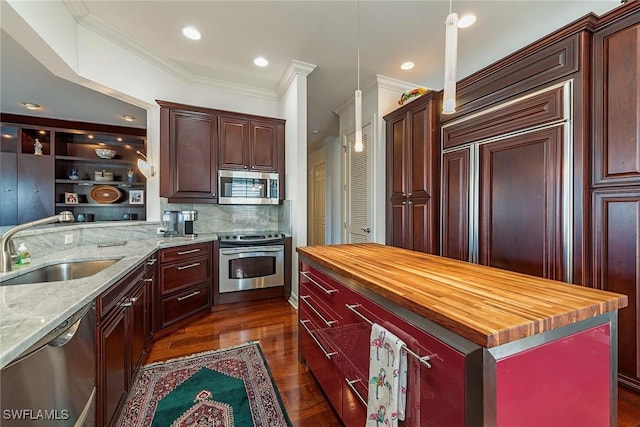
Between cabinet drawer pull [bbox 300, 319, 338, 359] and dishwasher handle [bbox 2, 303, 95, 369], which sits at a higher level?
dishwasher handle [bbox 2, 303, 95, 369]

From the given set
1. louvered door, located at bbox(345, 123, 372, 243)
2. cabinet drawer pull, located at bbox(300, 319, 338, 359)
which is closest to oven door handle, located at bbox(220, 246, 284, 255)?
louvered door, located at bbox(345, 123, 372, 243)

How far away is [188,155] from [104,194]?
9.71 feet

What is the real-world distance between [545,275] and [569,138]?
0.96 m

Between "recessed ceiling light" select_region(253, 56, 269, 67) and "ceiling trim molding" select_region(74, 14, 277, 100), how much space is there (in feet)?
2.03

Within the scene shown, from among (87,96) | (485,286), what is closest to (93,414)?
(485,286)

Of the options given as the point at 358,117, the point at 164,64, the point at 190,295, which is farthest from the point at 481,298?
the point at 164,64

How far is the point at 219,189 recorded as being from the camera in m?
3.27

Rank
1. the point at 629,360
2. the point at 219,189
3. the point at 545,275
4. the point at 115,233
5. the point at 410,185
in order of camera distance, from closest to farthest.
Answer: the point at 629,360 < the point at 545,275 < the point at 115,233 < the point at 410,185 < the point at 219,189

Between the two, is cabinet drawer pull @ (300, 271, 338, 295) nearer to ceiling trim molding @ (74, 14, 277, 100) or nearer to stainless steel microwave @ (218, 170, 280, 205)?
stainless steel microwave @ (218, 170, 280, 205)

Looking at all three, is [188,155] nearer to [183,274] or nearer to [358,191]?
[183,274]

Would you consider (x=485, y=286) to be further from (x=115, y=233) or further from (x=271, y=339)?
(x=115, y=233)

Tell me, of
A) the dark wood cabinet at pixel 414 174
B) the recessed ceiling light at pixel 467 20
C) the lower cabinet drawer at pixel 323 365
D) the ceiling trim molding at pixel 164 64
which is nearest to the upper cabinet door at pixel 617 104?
the recessed ceiling light at pixel 467 20

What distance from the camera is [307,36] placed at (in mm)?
2611

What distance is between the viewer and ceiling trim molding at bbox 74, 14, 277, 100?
2.43 meters
